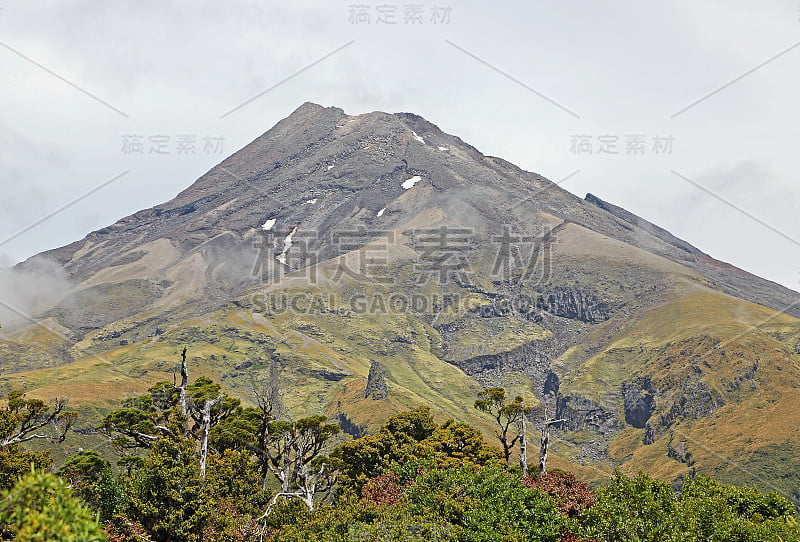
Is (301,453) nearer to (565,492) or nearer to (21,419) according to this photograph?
(21,419)

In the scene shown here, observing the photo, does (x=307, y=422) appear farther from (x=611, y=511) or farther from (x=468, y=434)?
(x=611, y=511)

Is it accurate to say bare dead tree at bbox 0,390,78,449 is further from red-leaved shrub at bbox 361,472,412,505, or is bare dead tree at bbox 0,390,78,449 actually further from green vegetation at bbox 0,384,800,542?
red-leaved shrub at bbox 361,472,412,505

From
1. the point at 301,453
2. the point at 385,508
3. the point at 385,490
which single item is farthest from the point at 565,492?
the point at 301,453

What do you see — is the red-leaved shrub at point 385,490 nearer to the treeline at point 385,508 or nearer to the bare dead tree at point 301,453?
the treeline at point 385,508

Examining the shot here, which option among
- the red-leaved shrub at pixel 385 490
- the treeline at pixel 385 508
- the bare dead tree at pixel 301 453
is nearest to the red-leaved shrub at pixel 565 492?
the treeline at pixel 385 508

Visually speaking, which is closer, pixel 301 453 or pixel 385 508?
pixel 385 508

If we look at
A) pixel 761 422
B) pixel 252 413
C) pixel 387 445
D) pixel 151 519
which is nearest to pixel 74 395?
pixel 252 413

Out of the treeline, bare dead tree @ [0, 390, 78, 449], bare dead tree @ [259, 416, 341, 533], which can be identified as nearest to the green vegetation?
the treeline

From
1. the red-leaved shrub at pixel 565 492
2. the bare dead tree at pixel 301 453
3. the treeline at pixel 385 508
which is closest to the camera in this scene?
the treeline at pixel 385 508

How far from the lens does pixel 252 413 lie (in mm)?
61812

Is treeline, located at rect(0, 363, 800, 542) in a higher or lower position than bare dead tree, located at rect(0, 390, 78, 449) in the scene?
lower

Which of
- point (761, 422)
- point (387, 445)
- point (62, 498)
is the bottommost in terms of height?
point (761, 422)

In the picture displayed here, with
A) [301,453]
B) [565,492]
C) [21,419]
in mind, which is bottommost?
[301,453]

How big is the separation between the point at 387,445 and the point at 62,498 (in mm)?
45595
